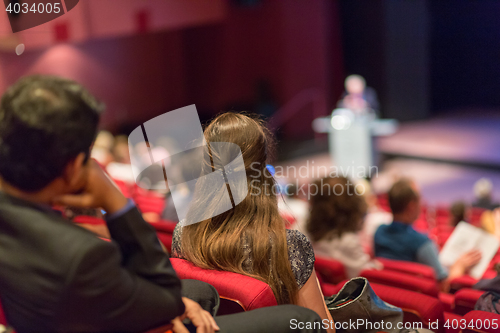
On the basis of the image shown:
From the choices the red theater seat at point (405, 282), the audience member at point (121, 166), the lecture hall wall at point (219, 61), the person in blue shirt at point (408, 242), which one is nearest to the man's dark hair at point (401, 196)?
the person in blue shirt at point (408, 242)

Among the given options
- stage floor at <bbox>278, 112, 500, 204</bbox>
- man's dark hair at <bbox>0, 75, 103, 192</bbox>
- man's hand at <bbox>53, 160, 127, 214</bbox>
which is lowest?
stage floor at <bbox>278, 112, 500, 204</bbox>

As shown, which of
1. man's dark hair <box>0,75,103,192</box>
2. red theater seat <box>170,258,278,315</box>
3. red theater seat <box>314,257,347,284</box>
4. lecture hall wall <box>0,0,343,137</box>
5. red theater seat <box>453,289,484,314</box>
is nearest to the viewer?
man's dark hair <box>0,75,103,192</box>

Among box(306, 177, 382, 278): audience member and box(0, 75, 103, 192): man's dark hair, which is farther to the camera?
box(306, 177, 382, 278): audience member

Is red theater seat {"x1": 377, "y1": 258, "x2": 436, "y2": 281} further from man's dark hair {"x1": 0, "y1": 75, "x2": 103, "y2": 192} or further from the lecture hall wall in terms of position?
the lecture hall wall

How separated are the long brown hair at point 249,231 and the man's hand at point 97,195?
0.49 metres

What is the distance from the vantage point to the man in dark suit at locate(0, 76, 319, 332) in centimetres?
75

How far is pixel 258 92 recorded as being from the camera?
10.3 metres

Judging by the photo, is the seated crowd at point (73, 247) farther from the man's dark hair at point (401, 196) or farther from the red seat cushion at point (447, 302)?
the man's dark hair at point (401, 196)

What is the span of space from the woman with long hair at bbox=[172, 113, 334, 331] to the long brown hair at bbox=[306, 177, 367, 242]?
1084mm

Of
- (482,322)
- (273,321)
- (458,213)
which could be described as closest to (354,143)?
(458,213)

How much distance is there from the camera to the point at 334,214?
2.39 m

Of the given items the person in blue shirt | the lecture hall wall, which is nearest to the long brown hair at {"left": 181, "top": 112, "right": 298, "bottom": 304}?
the person in blue shirt

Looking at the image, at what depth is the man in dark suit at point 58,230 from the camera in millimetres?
745

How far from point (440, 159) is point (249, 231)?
8018 mm
